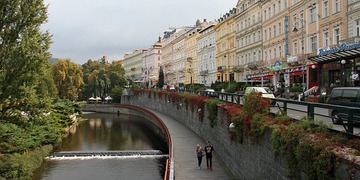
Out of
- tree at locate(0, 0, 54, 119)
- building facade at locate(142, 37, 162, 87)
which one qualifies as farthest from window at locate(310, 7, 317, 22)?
building facade at locate(142, 37, 162, 87)

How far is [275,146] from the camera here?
10.4m

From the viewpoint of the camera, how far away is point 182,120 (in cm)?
3997

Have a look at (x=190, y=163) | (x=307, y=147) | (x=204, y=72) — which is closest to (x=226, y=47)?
(x=204, y=72)

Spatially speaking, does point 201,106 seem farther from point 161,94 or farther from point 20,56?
point 161,94

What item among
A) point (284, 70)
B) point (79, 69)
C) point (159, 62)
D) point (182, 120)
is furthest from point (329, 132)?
point (159, 62)

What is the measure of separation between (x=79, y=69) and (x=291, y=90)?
58.4 meters

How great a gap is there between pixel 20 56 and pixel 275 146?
39.5 feet

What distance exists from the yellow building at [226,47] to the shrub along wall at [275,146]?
37799 mm

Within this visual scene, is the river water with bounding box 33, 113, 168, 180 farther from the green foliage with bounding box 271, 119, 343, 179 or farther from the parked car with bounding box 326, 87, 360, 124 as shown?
the green foliage with bounding box 271, 119, 343, 179

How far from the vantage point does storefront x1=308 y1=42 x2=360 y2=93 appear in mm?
25453

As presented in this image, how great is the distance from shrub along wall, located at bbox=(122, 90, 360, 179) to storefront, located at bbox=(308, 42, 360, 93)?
10.7 m

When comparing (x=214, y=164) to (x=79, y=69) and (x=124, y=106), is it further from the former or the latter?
(x=79, y=69)

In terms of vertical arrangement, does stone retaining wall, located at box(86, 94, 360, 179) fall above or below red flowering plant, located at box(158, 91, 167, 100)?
below

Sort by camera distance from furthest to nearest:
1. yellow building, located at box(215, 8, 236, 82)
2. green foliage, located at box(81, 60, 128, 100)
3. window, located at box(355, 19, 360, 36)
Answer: green foliage, located at box(81, 60, 128, 100) < yellow building, located at box(215, 8, 236, 82) < window, located at box(355, 19, 360, 36)
